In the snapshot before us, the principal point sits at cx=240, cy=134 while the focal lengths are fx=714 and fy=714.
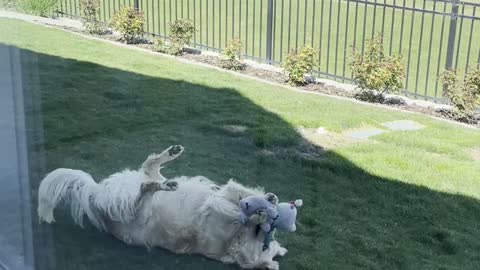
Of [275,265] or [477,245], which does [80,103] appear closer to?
[275,265]

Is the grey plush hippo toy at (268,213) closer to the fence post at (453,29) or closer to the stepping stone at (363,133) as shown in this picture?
the stepping stone at (363,133)

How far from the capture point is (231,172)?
3.88 metres

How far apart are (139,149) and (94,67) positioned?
2.19 m

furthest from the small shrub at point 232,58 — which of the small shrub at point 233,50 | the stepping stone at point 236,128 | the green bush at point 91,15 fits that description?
the stepping stone at point 236,128

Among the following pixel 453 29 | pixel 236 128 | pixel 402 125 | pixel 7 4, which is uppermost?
pixel 7 4

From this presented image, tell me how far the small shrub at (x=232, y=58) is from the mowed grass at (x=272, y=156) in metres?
0.91

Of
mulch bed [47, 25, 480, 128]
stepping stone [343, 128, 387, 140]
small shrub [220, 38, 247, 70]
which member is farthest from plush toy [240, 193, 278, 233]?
small shrub [220, 38, 247, 70]

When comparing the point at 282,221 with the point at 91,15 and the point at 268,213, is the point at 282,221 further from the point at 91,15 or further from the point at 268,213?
the point at 91,15

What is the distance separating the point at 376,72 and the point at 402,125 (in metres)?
0.86

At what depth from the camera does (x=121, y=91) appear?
210 inches

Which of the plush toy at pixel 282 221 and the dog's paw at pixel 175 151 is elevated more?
the dog's paw at pixel 175 151

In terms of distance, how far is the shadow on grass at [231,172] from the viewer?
2.83m

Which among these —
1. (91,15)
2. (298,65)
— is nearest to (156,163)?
(298,65)

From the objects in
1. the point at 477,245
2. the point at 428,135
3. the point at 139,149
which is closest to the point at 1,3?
the point at 139,149
